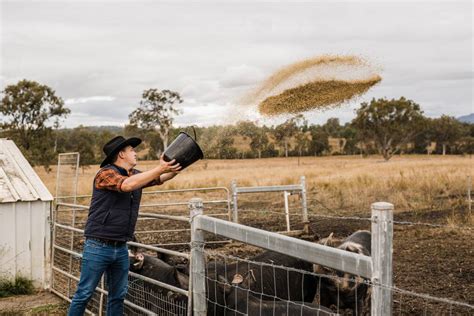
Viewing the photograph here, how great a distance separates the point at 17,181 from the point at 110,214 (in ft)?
13.6

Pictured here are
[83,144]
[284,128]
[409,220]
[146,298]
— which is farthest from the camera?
[83,144]

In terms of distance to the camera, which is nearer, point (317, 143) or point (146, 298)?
point (146, 298)

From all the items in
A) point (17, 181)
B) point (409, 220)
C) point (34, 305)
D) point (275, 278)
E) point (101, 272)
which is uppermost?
point (17, 181)

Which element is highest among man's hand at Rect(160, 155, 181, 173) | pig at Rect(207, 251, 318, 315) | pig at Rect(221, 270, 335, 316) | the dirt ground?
man's hand at Rect(160, 155, 181, 173)

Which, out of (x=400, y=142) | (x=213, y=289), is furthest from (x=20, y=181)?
(x=400, y=142)

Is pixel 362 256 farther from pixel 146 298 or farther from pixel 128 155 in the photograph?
pixel 146 298

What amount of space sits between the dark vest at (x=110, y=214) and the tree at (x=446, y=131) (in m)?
75.1

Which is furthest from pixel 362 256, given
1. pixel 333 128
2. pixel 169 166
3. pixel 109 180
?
pixel 333 128

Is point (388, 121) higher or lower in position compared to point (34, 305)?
higher

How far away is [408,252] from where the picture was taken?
34.9 feet

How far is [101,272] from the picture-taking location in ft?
17.4

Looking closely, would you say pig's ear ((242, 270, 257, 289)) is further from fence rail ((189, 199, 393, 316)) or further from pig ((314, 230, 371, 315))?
fence rail ((189, 199, 393, 316))

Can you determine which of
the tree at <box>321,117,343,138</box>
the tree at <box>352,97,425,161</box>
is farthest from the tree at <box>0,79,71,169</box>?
the tree at <box>321,117,343,138</box>

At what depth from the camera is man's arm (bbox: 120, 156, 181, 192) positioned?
4.55 m
